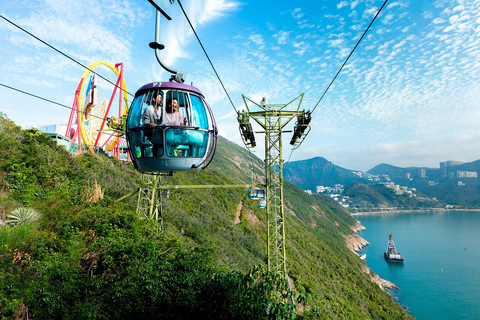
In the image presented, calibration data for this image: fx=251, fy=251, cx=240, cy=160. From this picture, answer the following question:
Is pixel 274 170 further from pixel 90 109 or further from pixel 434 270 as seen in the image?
pixel 434 270

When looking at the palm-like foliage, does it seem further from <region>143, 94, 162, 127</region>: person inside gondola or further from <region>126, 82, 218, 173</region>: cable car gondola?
<region>143, 94, 162, 127</region>: person inside gondola

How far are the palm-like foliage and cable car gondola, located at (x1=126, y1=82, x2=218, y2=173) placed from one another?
7.14 metres

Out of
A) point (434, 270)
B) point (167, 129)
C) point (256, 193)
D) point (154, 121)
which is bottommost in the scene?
point (434, 270)

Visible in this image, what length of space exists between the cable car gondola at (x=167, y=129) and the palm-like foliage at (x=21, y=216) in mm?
7137

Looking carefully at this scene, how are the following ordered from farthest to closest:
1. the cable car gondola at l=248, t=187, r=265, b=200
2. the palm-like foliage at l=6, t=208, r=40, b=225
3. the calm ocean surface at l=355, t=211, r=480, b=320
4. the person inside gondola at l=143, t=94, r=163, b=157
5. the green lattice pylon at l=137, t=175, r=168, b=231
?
the calm ocean surface at l=355, t=211, r=480, b=320 → the green lattice pylon at l=137, t=175, r=168, b=231 → the cable car gondola at l=248, t=187, r=265, b=200 → the palm-like foliage at l=6, t=208, r=40, b=225 → the person inside gondola at l=143, t=94, r=163, b=157

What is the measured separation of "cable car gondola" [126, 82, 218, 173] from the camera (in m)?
4.02

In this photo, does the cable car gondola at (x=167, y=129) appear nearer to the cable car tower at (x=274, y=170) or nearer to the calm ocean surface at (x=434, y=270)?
the cable car tower at (x=274, y=170)

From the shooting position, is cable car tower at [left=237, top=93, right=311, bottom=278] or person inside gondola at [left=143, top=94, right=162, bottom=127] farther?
cable car tower at [left=237, top=93, right=311, bottom=278]

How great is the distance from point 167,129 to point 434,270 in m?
69.4

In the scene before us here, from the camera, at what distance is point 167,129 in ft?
13.1

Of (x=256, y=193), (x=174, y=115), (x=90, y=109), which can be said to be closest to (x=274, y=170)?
(x=256, y=193)

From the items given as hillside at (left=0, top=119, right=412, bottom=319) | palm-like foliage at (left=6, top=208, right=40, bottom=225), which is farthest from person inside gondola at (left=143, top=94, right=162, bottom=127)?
palm-like foliage at (left=6, top=208, right=40, bottom=225)

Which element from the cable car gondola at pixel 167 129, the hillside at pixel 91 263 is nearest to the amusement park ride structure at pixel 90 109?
the hillside at pixel 91 263

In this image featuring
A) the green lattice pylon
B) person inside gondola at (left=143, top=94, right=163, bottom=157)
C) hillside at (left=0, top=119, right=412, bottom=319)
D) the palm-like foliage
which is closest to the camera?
person inside gondola at (left=143, top=94, right=163, bottom=157)
